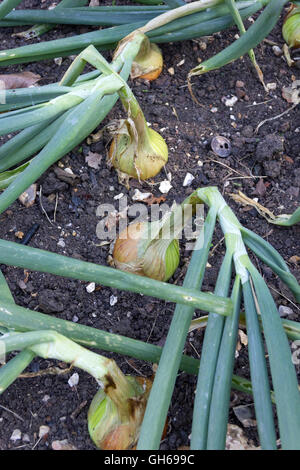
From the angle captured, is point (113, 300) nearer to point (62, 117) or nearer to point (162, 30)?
point (62, 117)

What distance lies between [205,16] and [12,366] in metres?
1.22

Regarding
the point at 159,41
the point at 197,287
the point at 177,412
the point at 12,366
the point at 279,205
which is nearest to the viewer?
the point at 12,366

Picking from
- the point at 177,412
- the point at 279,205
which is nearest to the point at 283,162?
the point at 279,205

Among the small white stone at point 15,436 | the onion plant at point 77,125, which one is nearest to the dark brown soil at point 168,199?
the small white stone at point 15,436

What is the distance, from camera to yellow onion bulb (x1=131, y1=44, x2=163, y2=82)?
5.65 ft

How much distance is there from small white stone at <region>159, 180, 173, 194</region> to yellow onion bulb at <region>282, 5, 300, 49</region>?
694 mm

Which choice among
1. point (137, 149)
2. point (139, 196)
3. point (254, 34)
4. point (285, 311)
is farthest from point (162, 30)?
point (285, 311)

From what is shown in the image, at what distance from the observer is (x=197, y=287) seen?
3.57 feet

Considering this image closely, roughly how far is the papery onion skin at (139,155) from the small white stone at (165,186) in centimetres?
4

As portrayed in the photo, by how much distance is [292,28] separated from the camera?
→ 180 cm

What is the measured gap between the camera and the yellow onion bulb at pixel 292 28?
1792mm

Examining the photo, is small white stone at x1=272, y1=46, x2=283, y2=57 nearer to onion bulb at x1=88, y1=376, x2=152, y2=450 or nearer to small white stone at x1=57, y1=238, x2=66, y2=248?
small white stone at x1=57, y1=238, x2=66, y2=248

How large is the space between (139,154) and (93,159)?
19 cm

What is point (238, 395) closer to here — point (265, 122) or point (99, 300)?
point (99, 300)
